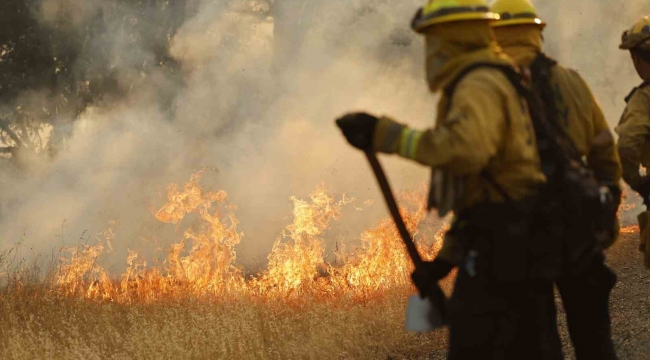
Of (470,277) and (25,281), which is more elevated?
(25,281)

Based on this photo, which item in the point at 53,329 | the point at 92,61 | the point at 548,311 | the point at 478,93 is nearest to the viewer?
the point at 478,93

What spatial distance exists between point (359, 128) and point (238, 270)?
19.1ft

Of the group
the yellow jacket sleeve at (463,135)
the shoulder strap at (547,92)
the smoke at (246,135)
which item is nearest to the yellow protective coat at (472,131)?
the yellow jacket sleeve at (463,135)

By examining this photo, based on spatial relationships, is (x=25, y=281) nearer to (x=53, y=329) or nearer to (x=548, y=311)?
(x=53, y=329)

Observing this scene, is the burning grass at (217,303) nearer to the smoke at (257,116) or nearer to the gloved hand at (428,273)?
the smoke at (257,116)

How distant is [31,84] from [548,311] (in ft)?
40.8

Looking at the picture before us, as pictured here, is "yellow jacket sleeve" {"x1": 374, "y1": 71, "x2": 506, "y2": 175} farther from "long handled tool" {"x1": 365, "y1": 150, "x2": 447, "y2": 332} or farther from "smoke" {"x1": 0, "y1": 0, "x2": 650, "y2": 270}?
"smoke" {"x1": 0, "y1": 0, "x2": 650, "y2": 270}

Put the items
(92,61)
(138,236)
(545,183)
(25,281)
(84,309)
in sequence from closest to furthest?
(545,183) → (84,309) → (25,281) → (138,236) → (92,61)

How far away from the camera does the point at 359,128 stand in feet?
9.50

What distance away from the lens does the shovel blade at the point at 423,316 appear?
3150mm

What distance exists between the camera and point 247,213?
10.1m

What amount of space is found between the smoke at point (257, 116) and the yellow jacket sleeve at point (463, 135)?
707 centimetres

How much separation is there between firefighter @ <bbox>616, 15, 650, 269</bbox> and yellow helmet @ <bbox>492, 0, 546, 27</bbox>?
103cm

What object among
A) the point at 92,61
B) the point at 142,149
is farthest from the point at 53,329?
the point at 92,61
